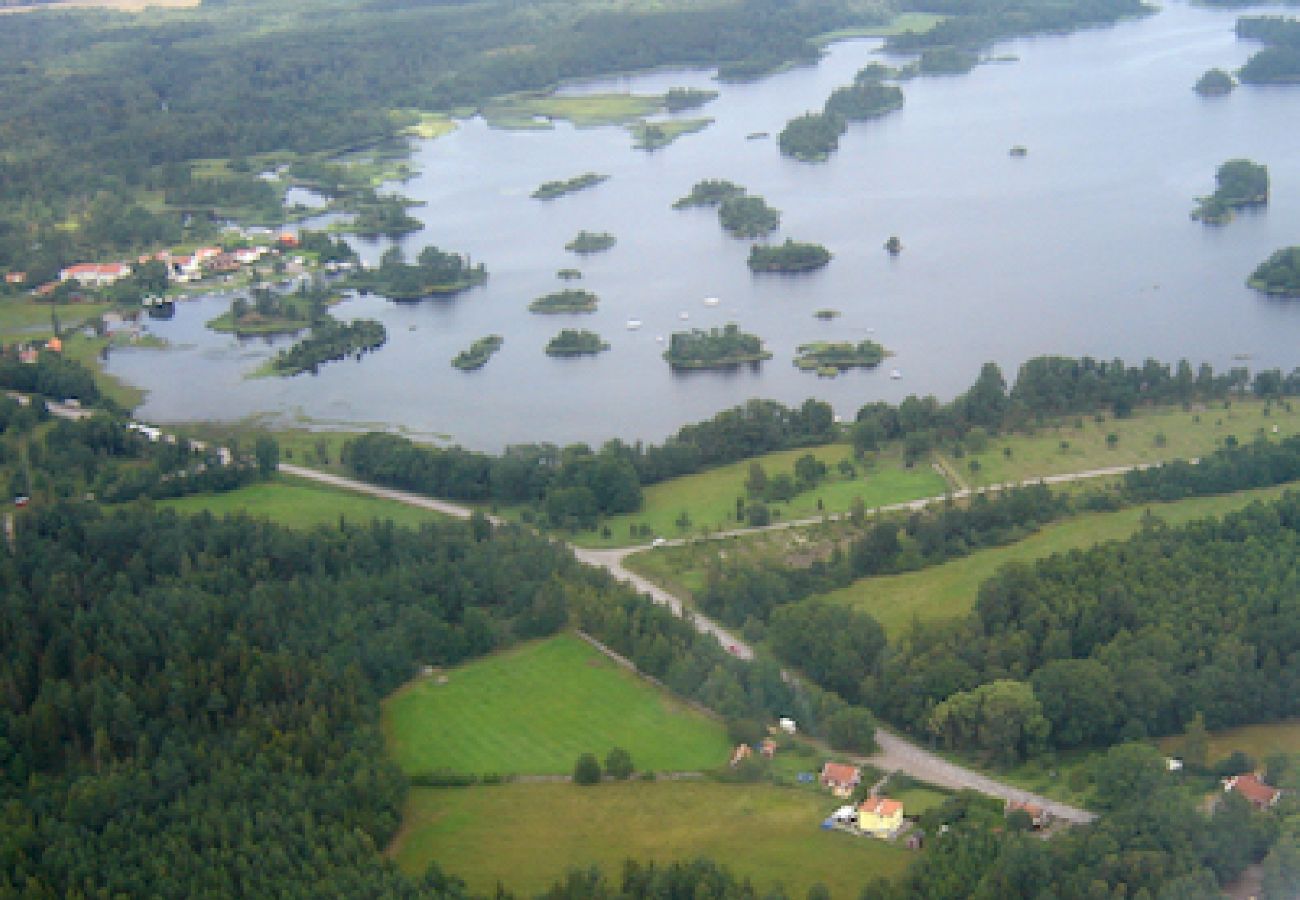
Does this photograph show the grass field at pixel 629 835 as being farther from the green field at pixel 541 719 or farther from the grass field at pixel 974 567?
the grass field at pixel 974 567

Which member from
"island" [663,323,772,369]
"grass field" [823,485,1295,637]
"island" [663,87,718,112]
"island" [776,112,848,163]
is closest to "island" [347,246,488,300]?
"island" [663,323,772,369]

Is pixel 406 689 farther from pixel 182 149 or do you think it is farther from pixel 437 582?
pixel 182 149

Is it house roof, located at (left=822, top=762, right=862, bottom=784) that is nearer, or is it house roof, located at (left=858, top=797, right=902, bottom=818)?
house roof, located at (left=858, top=797, right=902, bottom=818)

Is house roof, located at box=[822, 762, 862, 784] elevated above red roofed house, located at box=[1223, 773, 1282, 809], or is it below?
below

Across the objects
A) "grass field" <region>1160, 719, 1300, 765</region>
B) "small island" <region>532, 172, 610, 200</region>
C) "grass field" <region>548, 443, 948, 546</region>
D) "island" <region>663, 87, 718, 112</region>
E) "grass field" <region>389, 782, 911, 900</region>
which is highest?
"island" <region>663, 87, 718, 112</region>

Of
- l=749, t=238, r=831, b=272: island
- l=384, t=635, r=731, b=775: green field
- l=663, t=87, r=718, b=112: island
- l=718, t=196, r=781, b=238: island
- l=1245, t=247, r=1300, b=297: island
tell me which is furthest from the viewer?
l=663, t=87, r=718, b=112: island

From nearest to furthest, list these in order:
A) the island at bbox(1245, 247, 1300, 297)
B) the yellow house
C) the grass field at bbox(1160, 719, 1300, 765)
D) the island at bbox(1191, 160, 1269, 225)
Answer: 1. the yellow house
2. the grass field at bbox(1160, 719, 1300, 765)
3. the island at bbox(1245, 247, 1300, 297)
4. the island at bbox(1191, 160, 1269, 225)

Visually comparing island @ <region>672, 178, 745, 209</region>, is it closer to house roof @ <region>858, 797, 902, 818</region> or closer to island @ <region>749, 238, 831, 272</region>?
island @ <region>749, 238, 831, 272</region>
